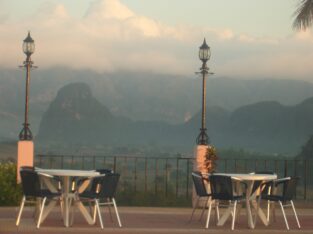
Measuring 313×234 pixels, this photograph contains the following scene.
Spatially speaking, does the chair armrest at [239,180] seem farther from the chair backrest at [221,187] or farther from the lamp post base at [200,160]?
the lamp post base at [200,160]

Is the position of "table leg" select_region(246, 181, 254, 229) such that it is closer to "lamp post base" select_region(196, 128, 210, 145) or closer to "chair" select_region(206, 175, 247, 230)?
"chair" select_region(206, 175, 247, 230)

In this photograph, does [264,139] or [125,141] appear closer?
[125,141]

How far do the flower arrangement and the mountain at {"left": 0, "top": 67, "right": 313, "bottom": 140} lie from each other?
46.5 ft

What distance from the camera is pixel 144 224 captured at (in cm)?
1181

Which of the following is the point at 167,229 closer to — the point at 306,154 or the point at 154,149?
the point at 306,154

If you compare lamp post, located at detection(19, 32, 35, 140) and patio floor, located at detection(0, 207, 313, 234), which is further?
lamp post, located at detection(19, 32, 35, 140)

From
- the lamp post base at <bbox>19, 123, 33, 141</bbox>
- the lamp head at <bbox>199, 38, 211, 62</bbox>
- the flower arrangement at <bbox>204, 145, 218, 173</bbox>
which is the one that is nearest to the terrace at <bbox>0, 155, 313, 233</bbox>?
the lamp post base at <bbox>19, 123, 33, 141</bbox>

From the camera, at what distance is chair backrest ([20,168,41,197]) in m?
10.9

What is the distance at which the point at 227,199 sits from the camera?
37.4 ft

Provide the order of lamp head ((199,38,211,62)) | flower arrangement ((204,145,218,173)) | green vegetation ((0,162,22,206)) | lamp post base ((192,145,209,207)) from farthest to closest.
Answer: lamp head ((199,38,211,62))
lamp post base ((192,145,209,207))
flower arrangement ((204,145,218,173))
green vegetation ((0,162,22,206))

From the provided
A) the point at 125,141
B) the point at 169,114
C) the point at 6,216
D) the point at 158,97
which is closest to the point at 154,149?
the point at 125,141

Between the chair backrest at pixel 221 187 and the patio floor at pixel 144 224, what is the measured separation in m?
0.48

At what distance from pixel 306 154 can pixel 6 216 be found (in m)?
17.5

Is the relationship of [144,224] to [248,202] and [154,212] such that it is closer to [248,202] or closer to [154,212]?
[248,202]
